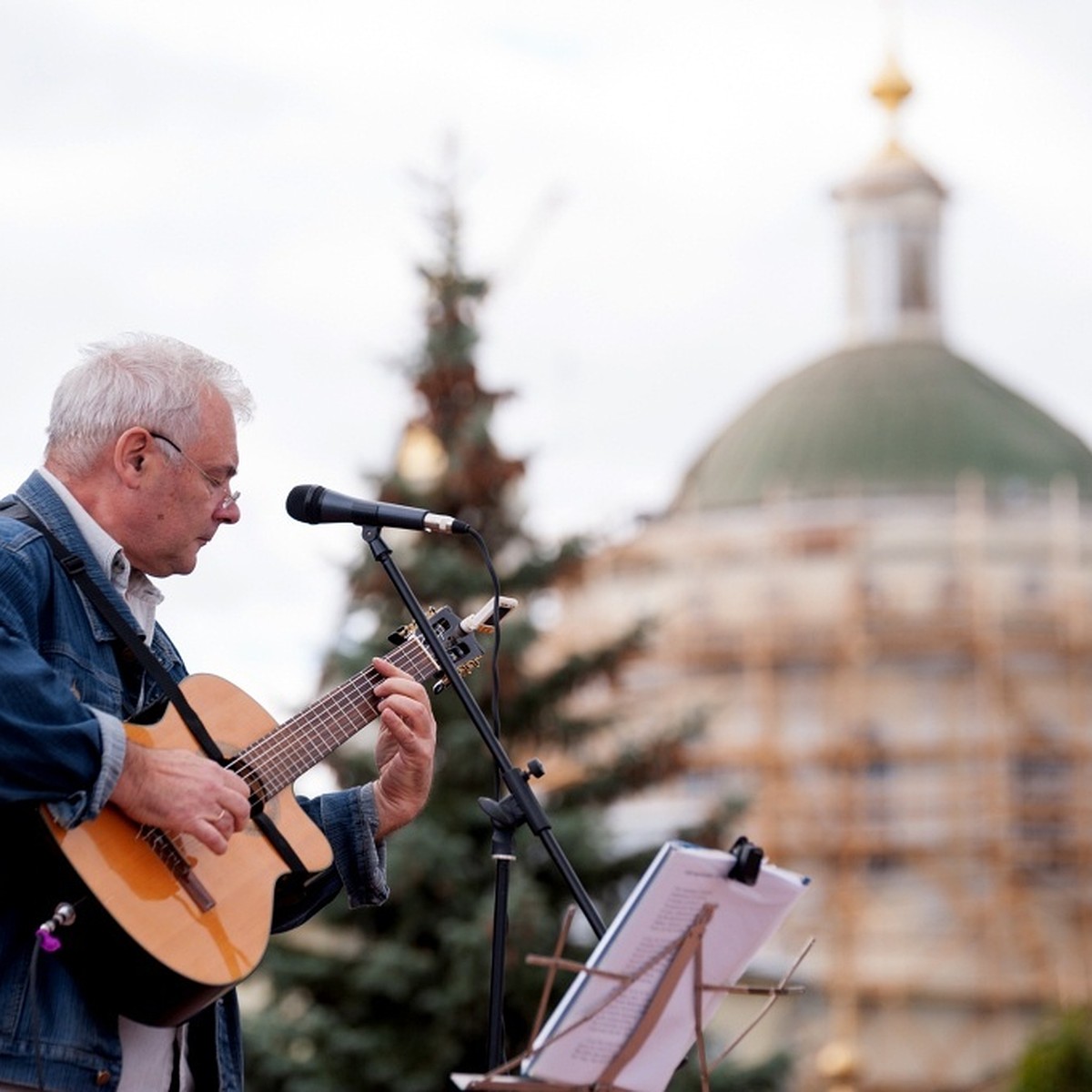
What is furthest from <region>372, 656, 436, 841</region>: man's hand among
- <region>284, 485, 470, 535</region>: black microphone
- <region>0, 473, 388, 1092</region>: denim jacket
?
<region>0, 473, 388, 1092</region>: denim jacket

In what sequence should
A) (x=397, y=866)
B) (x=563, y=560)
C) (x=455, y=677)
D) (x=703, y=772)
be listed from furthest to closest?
(x=703, y=772)
(x=563, y=560)
(x=397, y=866)
(x=455, y=677)

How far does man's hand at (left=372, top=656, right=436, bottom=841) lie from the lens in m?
4.80

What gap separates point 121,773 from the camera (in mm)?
4211

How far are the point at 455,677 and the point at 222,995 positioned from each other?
775mm

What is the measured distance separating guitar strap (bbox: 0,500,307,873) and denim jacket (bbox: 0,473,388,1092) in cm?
2

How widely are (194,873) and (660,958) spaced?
0.83 metres

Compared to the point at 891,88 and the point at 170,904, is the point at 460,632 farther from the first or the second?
the point at 891,88

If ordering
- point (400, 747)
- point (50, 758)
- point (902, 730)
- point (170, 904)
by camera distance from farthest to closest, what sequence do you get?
point (902, 730) → point (400, 747) → point (170, 904) → point (50, 758)

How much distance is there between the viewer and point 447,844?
13.3 metres

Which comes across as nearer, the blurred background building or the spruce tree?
the spruce tree

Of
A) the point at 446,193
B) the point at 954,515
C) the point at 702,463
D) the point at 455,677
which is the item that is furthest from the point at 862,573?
the point at 455,677

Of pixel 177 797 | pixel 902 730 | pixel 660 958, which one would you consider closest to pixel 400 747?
pixel 177 797

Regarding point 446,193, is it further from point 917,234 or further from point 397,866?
point 917,234

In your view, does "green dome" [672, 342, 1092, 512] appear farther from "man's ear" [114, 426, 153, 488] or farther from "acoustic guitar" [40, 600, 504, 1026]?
"man's ear" [114, 426, 153, 488]
